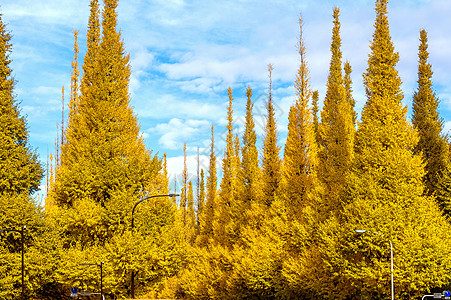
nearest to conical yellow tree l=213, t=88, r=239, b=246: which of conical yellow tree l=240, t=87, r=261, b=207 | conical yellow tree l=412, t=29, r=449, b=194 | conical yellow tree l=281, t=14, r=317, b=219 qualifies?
conical yellow tree l=240, t=87, r=261, b=207

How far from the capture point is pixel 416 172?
93.2ft

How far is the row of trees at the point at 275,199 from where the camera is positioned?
28031 millimetres

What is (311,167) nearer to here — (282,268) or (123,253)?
(282,268)

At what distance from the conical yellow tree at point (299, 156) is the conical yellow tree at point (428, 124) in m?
8.80

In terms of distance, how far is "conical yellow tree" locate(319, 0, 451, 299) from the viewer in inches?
1064

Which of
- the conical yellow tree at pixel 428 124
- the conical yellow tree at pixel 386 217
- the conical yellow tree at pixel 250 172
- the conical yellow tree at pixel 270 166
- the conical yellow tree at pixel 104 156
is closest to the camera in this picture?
the conical yellow tree at pixel 386 217

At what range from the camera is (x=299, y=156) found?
40.3 m

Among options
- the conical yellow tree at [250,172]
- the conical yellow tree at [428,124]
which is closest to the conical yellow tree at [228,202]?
the conical yellow tree at [250,172]

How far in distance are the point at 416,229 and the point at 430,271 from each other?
7.83ft

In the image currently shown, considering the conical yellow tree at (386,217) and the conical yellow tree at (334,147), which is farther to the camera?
the conical yellow tree at (334,147)

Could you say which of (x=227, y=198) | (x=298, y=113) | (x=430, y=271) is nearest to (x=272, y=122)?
(x=298, y=113)

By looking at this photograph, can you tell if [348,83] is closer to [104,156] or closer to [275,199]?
[275,199]

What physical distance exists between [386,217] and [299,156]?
1371 centimetres

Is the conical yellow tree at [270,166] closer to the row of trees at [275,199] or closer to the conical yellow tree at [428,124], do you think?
the row of trees at [275,199]
